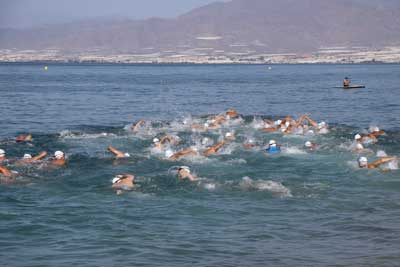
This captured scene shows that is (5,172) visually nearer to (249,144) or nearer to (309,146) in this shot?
(249,144)

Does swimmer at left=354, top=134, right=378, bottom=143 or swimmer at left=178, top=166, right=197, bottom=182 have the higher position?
swimmer at left=178, top=166, right=197, bottom=182

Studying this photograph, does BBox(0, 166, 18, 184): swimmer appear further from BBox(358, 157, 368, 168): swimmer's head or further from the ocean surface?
BBox(358, 157, 368, 168): swimmer's head

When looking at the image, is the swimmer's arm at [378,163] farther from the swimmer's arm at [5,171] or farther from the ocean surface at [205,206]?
the swimmer's arm at [5,171]

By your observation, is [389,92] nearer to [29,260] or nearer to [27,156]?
[27,156]

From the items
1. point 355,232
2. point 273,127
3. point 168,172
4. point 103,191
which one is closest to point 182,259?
point 355,232

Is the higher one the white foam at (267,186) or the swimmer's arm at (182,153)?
the swimmer's arm at (182,153)

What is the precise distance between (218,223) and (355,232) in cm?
352

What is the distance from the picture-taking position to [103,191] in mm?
20922

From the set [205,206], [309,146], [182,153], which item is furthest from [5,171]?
[309,146]

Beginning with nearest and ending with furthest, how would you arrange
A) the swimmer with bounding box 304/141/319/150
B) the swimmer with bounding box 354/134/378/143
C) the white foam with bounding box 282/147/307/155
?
the white foam with bounding box 282/147/307/155 → the swimmer with bounding box 304/141/319/150 → the swimmer with bounding box 354/134/378/143

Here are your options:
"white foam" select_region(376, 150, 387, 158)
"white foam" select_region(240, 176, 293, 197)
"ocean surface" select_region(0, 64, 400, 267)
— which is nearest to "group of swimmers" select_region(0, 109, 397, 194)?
"ocean surface" select_region(0, 64, 400, 267)

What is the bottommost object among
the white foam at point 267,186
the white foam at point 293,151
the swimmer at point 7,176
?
the white foam at point 293,151

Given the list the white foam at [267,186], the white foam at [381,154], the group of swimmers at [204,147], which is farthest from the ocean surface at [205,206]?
the group of swimmers at [204,147]

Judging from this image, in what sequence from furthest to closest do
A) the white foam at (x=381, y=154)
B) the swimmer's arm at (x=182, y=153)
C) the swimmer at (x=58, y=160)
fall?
the white foam at (x=381, y=154) < the swimmer's arm at (x=182, y=153) < the swimmer at (x=58, y=160)
